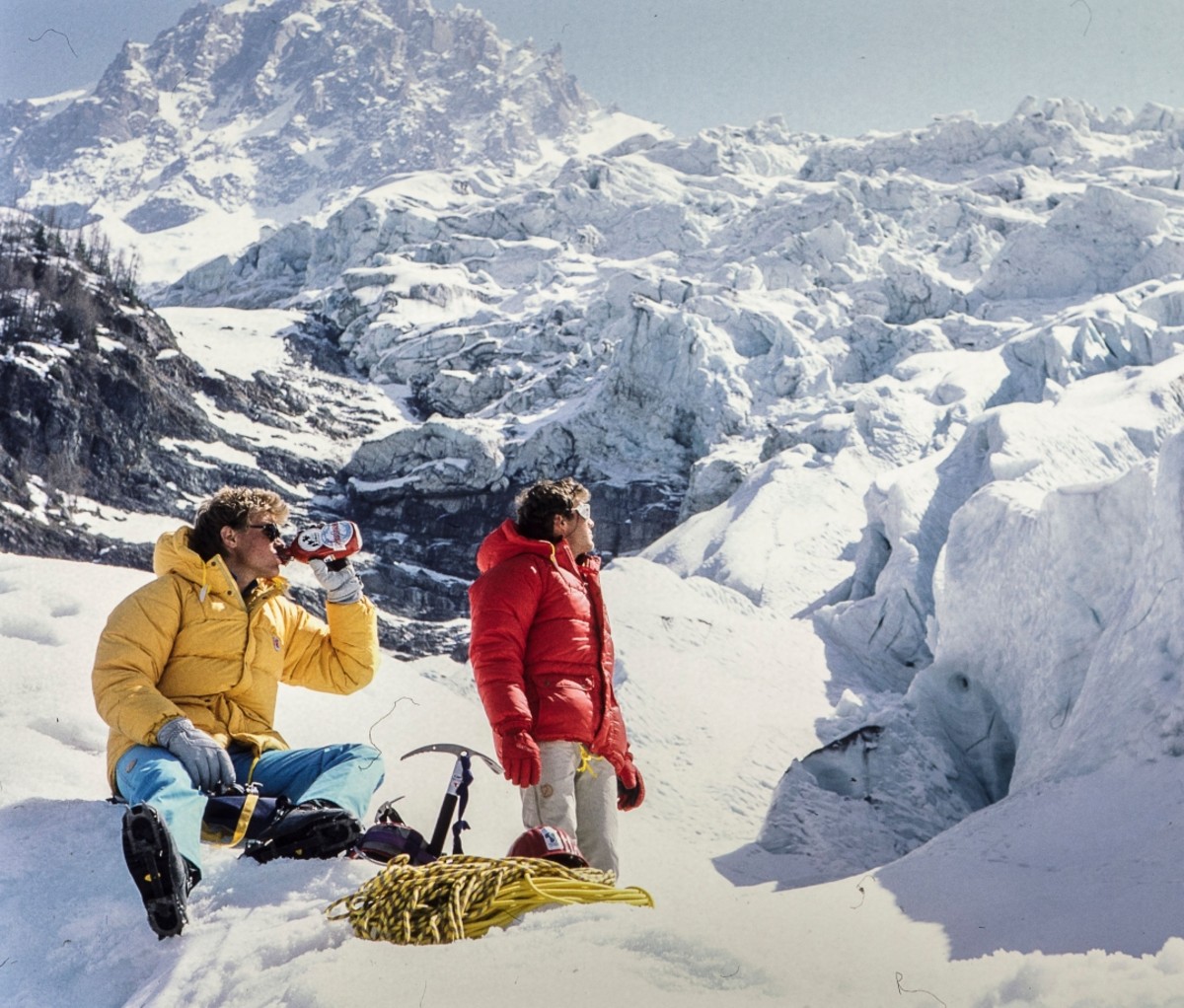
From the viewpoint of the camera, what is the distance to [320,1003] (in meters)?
1.92

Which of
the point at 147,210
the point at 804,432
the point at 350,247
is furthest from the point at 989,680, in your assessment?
the point at 147,210

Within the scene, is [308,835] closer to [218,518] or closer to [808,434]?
[218,518]

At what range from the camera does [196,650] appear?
3.09 meters

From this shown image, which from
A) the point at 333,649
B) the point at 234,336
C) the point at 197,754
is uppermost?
the point at 234,336

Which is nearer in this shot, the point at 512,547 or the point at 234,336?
the point at 512,547

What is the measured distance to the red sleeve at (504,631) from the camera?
3162 mm

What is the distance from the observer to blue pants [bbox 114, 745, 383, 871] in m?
2.56

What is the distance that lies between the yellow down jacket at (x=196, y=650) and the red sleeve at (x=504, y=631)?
0.40 meters

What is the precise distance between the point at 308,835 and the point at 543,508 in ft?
4.11

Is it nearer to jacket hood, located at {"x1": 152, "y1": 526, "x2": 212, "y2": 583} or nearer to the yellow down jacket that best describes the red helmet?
the yellow down jacket

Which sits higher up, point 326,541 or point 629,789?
point 326,541

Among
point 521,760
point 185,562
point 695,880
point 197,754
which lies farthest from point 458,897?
point 695,880

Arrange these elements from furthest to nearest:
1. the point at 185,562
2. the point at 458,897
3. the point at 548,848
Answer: the point at 185,562 → the point at 548,848 → the point at 458,897

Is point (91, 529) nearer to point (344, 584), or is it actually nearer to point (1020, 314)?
point (1020, 314)
